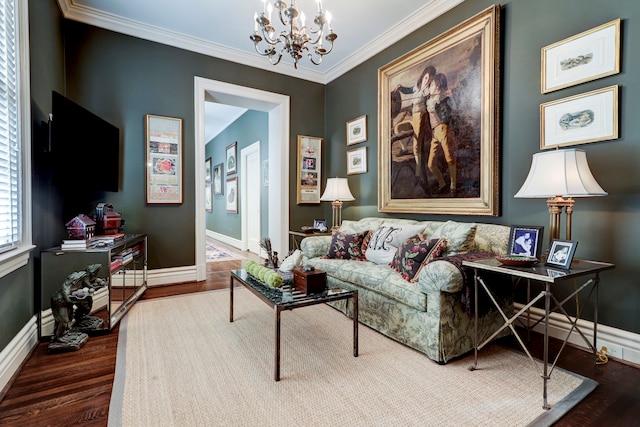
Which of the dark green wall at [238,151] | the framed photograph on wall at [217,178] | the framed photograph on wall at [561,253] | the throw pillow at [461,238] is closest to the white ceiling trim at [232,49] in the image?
the dark green wall at [238,151]

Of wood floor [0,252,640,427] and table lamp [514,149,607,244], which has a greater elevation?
table lamp [514,149,607,244]

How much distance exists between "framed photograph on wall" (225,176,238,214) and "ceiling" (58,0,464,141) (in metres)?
3.34

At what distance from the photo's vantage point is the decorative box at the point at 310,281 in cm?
200

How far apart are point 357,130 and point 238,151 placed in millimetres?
3555

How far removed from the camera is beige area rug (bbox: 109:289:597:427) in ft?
4.76

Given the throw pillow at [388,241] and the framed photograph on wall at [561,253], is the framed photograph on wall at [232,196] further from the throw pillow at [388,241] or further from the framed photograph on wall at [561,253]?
the framed photograph on wall at [561,253]

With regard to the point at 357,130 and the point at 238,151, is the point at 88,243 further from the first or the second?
the point at 238,151

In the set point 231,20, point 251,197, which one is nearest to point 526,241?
point 231,20

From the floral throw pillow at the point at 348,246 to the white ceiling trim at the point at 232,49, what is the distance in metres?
2.33

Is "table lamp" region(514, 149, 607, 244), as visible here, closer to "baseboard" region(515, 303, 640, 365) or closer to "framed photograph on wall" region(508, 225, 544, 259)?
"framed photograph on wall" region(508, 225, 544, 259)

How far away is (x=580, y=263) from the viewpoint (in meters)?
1.87

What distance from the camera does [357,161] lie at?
14.0ft

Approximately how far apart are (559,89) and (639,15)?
0.52 metres


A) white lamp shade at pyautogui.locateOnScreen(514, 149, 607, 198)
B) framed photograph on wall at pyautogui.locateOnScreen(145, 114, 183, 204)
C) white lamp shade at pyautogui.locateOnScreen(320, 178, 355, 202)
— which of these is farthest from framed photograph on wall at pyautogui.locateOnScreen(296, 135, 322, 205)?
white lamp shade at pyautogui.locateOnScreen(514, 149, 607, 198)
